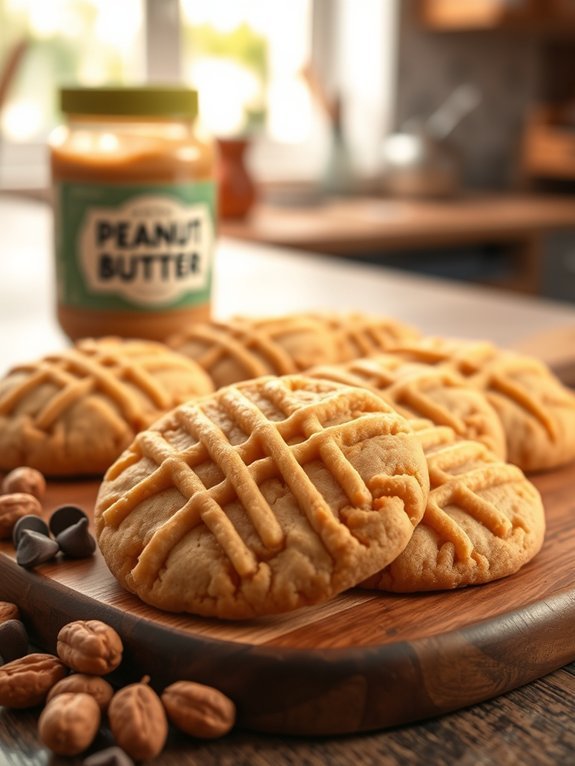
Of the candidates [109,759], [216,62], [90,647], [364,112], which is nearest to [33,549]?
[90,647]

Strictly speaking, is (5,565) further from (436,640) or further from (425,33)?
(425,33)

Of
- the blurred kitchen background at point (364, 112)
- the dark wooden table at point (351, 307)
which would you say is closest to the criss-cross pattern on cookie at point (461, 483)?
the dark wooden table at point (351, 307)

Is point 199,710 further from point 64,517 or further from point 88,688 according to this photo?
point 64,517

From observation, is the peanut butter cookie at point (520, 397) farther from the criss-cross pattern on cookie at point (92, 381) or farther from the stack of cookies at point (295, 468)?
the criss-cross pattern on cookie at point (92, 381)

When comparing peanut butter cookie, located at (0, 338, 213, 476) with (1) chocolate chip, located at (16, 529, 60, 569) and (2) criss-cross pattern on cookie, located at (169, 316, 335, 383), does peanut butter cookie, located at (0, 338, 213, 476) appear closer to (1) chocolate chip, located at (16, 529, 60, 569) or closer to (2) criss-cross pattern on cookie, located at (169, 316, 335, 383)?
(2) criss-cross pattern on cookie, located at (169, 316, 335, 383)

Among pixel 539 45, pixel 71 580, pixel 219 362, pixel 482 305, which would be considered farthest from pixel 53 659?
pixel 539 45

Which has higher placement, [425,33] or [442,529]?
[425,33]
